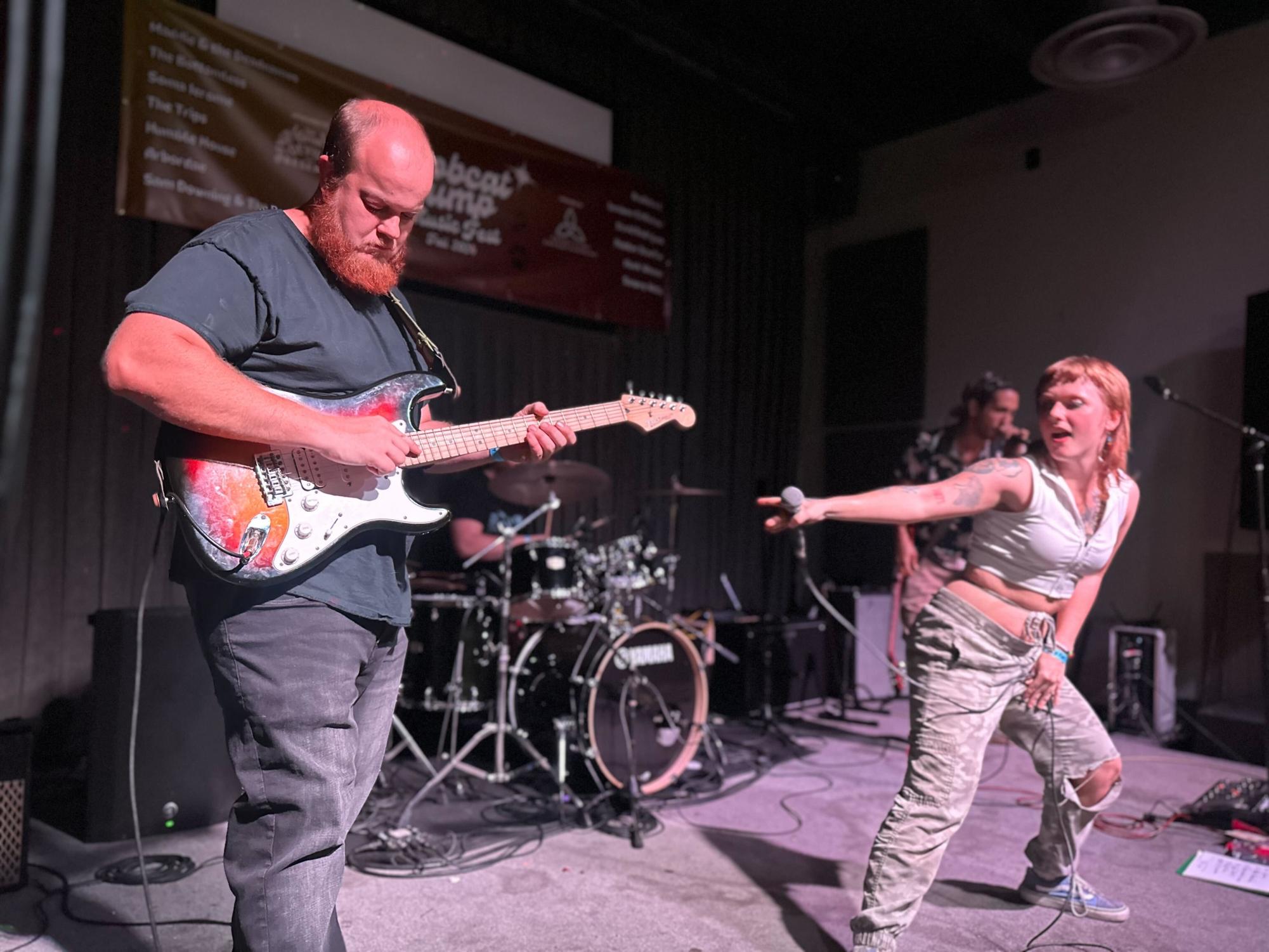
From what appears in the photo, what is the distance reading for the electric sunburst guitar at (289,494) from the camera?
1.56 metres

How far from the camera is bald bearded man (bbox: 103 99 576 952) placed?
146 centimetres

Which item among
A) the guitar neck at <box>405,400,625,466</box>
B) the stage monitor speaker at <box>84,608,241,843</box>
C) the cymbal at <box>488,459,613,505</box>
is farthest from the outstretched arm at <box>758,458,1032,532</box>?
the stage monitor speaker at <box>84,608,241,843</box>

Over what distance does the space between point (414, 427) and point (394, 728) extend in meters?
3.09

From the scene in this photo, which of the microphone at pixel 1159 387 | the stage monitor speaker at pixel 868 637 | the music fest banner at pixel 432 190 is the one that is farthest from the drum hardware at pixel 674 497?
the microphone at pixel 1159 387

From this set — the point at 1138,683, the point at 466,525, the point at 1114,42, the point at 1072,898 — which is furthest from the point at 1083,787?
the point at 1114,42

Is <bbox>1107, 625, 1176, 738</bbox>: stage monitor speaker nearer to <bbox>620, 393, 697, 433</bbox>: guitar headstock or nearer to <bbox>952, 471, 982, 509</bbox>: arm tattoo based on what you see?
<bbox>952, 471, 982, 509</bbox>: arm tattoo

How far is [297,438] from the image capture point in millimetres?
1510

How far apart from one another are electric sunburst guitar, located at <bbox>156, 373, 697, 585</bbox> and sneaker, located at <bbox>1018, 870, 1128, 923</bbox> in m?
2.38

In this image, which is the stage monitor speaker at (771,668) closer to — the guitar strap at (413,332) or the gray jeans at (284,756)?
the guitar strap at (413,332)

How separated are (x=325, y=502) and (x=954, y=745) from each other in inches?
69.8

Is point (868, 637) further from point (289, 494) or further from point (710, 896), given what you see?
point (289, 494)

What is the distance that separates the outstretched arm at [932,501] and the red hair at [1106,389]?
1.17ft

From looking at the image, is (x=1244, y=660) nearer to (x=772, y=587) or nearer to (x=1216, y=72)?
(x=772, y=587)

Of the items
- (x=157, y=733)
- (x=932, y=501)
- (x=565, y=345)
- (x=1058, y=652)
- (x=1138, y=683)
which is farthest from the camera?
(x=565, y=345)
